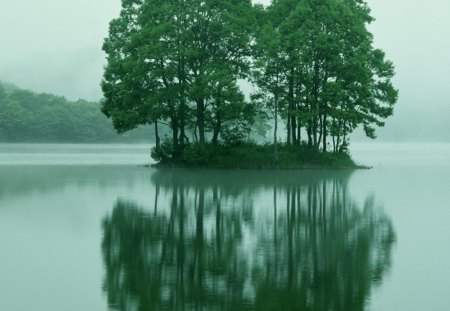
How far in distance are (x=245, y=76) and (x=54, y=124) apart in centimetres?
10519

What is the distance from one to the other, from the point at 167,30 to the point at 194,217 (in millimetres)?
29068

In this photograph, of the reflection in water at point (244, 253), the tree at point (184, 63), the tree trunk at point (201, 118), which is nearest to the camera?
the reflection in water at point (244, 253)

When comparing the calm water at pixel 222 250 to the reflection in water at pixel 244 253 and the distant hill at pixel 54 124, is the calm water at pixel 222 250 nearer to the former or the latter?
the reflection in water at pixel 244 253

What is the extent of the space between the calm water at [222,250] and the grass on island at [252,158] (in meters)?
17.9

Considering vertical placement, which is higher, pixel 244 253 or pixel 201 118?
pixel 201 118

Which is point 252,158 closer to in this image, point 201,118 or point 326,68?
point 201,118

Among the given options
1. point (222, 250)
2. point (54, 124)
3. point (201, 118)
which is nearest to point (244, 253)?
point (222, 250)

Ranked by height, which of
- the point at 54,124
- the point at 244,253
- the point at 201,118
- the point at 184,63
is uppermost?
the point at 184,63

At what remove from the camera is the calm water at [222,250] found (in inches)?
407

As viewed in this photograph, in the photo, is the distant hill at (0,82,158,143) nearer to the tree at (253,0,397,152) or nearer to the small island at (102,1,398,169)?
the small island at (102,1,398,169)

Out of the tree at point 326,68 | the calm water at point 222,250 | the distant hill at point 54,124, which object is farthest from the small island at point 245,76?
the distant hill at point 54,124

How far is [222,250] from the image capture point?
14.4 m

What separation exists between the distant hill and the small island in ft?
315

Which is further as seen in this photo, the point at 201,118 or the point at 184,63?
the point at 201,118
